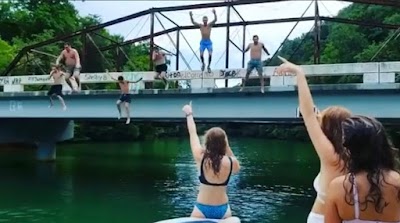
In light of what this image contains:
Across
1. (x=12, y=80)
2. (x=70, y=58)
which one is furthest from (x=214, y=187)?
(x=12, y=80)

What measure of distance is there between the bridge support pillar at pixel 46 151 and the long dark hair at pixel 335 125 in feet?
96.5

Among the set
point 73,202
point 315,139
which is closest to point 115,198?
point 73,202

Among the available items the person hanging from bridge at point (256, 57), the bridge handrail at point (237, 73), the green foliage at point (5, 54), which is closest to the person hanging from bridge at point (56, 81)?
the bridge handrail at point (237, 73)

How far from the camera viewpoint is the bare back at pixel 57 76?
19.9m

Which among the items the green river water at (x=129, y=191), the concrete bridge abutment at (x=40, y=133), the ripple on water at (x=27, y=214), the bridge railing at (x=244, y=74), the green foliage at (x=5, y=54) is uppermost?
the green foliage at (x=5, y=54)

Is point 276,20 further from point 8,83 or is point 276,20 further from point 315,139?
point 315,139

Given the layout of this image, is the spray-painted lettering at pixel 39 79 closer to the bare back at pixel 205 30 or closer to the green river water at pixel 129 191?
the green river water at pixel 129 191

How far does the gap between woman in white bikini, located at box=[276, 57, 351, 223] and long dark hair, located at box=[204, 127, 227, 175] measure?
1854 millimetres

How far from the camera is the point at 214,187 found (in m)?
5.81

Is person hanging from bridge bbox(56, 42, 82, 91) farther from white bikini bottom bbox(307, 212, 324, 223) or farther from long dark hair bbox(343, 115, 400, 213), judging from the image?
long dark hair bbox(343, 115, 400, 213)

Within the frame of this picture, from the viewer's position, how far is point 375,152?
2973mm

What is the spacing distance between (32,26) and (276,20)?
35.9 m

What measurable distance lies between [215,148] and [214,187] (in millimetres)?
443

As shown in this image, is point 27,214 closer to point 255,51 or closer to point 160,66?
point 160,66
